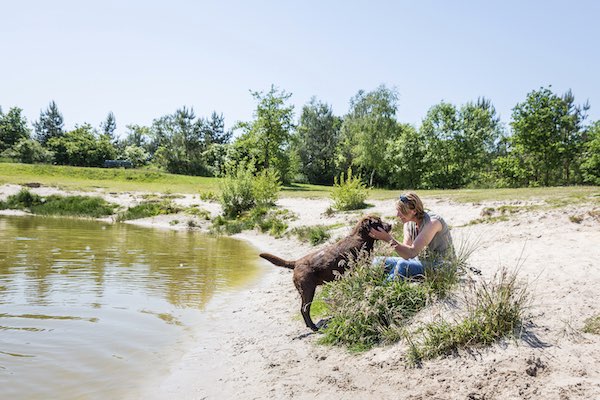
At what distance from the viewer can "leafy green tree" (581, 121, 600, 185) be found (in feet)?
123

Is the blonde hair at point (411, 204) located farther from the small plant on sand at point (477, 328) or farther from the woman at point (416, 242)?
the small plant on sand at point (477, 328)

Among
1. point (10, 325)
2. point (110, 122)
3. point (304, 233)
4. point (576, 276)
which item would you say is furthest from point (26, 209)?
point (110, 122)

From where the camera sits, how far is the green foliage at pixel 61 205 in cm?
2450

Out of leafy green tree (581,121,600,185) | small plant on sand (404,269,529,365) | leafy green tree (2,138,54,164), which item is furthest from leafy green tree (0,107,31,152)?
small plant on sand (404,269,529,365)

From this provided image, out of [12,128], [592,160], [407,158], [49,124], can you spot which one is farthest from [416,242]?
[49,124]

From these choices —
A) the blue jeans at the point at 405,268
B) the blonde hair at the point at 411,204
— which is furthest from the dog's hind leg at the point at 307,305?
the blonde hair at the point at 411,204

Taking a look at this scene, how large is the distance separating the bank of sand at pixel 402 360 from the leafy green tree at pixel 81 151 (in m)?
63.4

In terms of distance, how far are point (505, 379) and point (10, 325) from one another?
234 inches

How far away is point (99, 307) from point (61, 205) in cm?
2125

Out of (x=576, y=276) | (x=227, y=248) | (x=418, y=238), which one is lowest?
(x=227, y=248)

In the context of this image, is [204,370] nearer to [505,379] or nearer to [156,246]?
[505,379]

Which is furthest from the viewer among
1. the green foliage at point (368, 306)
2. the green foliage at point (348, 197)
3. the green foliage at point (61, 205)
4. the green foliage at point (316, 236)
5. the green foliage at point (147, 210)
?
the green foliage at point (61, 205)

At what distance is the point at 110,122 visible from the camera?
112500 millimetres

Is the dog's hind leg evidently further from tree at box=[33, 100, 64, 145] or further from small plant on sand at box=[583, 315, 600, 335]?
tree at box=[33, 100, 64, 145]
